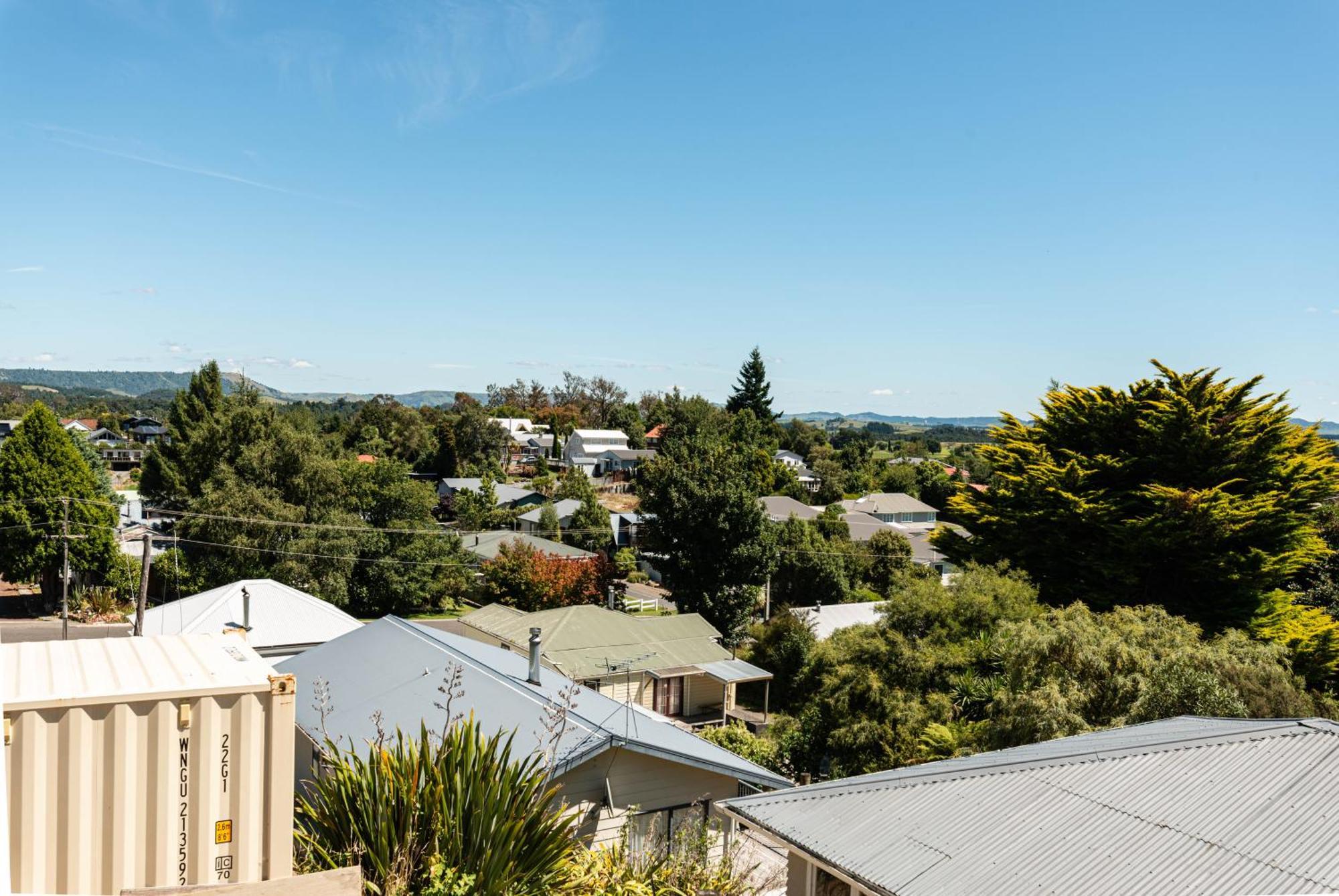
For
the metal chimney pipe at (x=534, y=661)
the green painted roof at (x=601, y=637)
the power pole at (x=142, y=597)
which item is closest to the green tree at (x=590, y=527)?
the green painted roof at (x=601, y=637)

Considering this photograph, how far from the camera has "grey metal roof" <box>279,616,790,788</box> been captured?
38.8ft

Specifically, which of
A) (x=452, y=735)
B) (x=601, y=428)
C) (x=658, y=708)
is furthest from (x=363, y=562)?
(x=601, y=428)

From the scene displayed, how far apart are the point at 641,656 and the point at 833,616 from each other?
9.41 meters

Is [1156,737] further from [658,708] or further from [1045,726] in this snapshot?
[658,708]

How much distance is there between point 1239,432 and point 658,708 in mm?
17579

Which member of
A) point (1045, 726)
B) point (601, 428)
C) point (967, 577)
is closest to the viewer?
point (1045, 726)

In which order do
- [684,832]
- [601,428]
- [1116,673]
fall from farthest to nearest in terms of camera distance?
[601,428], [1116,673], [684,832]

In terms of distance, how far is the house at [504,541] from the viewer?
45.8m

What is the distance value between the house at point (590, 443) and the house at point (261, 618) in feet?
224

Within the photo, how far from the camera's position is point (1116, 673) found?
1520 centimetres

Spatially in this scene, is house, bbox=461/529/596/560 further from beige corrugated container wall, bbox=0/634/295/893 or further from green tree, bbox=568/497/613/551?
beige corrugated container wall, bbox=0/634/295/893

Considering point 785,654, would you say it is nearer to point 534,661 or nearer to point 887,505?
point 534,661

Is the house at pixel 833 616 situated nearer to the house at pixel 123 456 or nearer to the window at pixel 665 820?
the window at pixel 665 820

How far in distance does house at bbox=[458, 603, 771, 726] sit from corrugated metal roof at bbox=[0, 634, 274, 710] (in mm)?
17257
